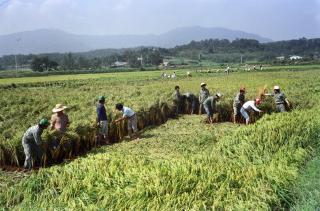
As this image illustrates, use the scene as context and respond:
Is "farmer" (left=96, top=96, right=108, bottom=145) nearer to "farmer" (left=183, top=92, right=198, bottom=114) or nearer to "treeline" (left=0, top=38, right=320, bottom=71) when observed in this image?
"farmer" (left=183, top=92, right=198, bottom=114)

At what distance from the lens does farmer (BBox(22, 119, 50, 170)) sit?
12.2 meters

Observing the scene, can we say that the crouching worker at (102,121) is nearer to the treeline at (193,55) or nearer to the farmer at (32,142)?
the farmer at (32,142)

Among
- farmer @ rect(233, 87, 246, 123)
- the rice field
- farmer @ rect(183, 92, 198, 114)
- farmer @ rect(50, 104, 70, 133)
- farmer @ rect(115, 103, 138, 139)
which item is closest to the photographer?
the rice field

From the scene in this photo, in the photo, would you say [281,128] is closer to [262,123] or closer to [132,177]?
[262,123]

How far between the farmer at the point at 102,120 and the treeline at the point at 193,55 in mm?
75109

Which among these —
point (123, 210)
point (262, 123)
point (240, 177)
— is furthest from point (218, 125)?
point (123, 210)

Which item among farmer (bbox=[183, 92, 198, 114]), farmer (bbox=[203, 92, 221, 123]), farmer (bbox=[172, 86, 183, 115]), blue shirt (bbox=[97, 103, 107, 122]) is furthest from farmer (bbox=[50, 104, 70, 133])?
farmer (bbox=[183, 92, 198, 114])

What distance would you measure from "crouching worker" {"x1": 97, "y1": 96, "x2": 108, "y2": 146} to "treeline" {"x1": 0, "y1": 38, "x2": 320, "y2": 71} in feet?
246

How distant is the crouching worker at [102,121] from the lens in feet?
50.4

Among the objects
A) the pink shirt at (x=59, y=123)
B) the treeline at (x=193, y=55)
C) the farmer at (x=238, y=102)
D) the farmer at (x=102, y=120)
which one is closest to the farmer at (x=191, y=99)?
the farmer at (x=238, y=102)

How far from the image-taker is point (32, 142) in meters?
12.5

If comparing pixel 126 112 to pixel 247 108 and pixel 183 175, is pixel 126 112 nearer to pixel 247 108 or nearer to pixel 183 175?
pixel 247 108

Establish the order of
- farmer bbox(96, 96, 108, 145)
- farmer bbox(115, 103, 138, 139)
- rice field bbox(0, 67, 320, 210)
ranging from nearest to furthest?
rice field bbox(0, 67, 320, 210), farmer bbox(96, 96, 108, 145), farmer bbox(115, 103, 138, 139)

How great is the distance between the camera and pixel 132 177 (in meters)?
8.63
